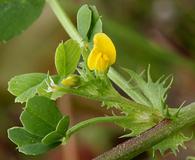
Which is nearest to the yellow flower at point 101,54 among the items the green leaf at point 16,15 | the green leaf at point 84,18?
the green leaf at point 84,18

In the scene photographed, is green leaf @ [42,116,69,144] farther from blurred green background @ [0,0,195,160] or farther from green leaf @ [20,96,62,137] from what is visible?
blurred green background @ [0,0,195,160]

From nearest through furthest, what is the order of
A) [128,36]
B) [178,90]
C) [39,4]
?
[39,4], [128,36], [178,90]

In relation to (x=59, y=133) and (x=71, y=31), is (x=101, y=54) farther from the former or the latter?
(x=71, y=31)

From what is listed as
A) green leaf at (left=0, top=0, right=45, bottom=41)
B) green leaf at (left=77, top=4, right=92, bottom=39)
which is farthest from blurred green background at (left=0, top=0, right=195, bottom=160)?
green leaf at (left=77, top=4, right=92, bottom=39)

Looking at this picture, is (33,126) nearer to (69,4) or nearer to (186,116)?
(186,116)

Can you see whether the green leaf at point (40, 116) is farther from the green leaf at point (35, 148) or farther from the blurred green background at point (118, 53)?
the blurred green background at point (118, 53)

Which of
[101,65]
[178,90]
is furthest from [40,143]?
[178,90]
